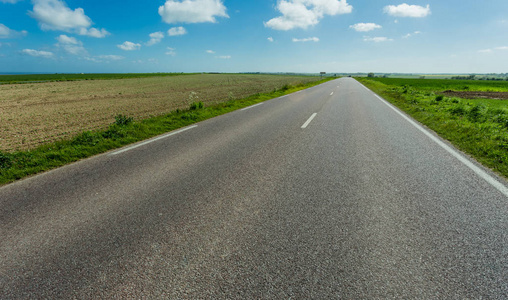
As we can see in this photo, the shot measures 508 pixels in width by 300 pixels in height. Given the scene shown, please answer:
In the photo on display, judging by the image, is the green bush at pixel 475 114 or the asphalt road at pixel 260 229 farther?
the green bush at pixel 475 114

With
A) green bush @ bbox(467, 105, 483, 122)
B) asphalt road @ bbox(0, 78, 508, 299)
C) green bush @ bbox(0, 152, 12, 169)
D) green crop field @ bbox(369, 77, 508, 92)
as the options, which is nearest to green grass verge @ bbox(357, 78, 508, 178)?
green bush @ bbox(467, 105, 483, 122)

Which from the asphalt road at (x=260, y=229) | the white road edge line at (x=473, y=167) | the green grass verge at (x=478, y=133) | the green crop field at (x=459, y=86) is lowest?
the asphalt road at (x=260, y=229)

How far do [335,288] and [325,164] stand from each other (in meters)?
2.75

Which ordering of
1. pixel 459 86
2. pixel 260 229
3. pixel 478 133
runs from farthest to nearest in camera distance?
pixel 459 86, pixel 478 133, pixel 260 229

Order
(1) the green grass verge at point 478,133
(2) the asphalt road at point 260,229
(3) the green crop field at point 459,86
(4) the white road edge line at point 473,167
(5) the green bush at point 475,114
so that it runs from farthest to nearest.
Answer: (3) the green crop field at point 459,86 < (5) the green bush at point 475,114 < (1) the green grass verge at point 478,133 < (4) the white road edge line at point 473,167 < (2) the asphalt road at point 260,229

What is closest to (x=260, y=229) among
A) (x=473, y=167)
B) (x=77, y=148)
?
(x=473, y=167)

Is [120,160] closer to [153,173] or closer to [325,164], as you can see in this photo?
[153,173]

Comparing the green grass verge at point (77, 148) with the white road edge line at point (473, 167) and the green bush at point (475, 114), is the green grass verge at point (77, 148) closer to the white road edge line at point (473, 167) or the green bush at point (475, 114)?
the white road edge line at point (473, 167)

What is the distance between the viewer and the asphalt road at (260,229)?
1.89 m

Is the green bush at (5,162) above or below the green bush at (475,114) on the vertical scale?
below

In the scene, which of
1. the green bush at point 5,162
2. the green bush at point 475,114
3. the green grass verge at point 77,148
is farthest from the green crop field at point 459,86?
the green bush at point 5,162

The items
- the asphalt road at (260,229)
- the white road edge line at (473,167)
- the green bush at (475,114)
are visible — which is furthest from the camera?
the green bush at (475,114)

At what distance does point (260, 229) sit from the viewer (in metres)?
2.54

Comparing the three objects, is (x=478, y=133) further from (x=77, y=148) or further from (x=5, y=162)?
(x=5, y=162)
